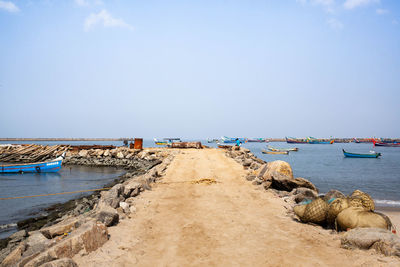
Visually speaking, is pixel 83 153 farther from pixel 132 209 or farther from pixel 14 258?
pixel 14 258

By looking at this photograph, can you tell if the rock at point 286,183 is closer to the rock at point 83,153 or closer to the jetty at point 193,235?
the jetty at point 193,235

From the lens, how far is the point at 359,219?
5879mm

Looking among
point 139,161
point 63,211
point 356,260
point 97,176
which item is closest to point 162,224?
point 356,260

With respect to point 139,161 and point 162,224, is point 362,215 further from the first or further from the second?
point 139,161

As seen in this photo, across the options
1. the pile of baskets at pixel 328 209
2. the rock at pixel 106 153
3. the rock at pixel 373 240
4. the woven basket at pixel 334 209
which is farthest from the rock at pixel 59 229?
the rock at pixel 106 153

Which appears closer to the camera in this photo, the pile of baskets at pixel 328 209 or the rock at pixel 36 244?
the rock at pixel 36 244

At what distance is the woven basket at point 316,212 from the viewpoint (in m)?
6.68

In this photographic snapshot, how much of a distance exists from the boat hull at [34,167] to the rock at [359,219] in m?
29.0

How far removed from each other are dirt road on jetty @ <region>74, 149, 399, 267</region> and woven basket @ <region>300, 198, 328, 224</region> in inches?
9.9

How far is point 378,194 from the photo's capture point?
18.9 meters

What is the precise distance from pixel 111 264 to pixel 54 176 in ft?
81.2

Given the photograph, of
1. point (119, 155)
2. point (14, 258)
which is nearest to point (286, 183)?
point (14, 258)

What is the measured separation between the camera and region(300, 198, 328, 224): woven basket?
6.68 metres

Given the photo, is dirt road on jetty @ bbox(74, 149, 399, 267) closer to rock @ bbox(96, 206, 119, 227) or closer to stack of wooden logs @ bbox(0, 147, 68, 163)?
rock @ bbox(96, 206, 119, 227)
